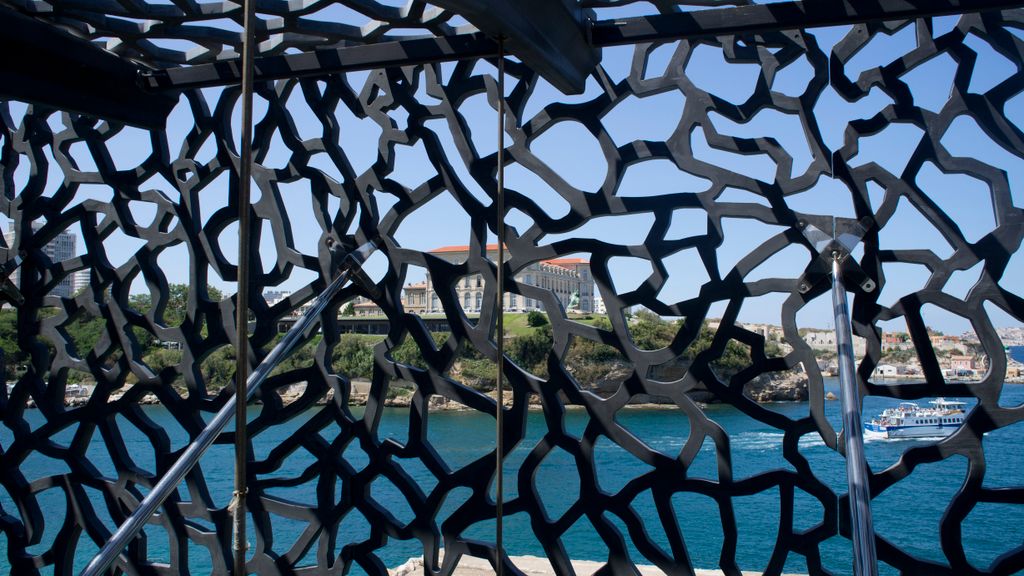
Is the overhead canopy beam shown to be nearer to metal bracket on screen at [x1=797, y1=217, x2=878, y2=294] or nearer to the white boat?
metal bracket on screen at [x1=797, y1=217, x2=878, y2=294]

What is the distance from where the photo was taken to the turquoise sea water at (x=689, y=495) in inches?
446

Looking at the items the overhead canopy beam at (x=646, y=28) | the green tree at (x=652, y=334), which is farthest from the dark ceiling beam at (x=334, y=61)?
the green tree at (x=652, y=334)

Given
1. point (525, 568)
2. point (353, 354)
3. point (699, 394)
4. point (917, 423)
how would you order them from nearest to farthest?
point (525, 568)
point (353, 354)
point (917, 423)
point (699, 394)

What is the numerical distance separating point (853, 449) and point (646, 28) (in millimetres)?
1508

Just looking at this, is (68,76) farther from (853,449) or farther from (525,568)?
(853,449)

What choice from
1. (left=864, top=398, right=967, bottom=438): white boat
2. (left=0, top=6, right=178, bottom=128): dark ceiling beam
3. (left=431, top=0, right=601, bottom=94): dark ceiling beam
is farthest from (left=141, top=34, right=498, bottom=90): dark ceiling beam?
(left=864, top=398, right=967, bottom=438): white boat

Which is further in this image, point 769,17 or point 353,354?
point 353,354

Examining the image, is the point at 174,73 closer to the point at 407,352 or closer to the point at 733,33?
the point at 733,33

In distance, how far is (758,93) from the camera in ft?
9.55

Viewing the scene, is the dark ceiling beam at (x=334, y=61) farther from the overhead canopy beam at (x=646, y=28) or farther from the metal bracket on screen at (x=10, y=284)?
the metal bracket on screen at (x=10, y=284)

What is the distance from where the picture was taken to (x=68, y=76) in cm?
332

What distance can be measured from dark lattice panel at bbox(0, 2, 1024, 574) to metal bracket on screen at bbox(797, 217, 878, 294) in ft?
0.13

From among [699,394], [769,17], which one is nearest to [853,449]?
[769,17]

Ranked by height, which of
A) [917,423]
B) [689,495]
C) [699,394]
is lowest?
[689,495]
